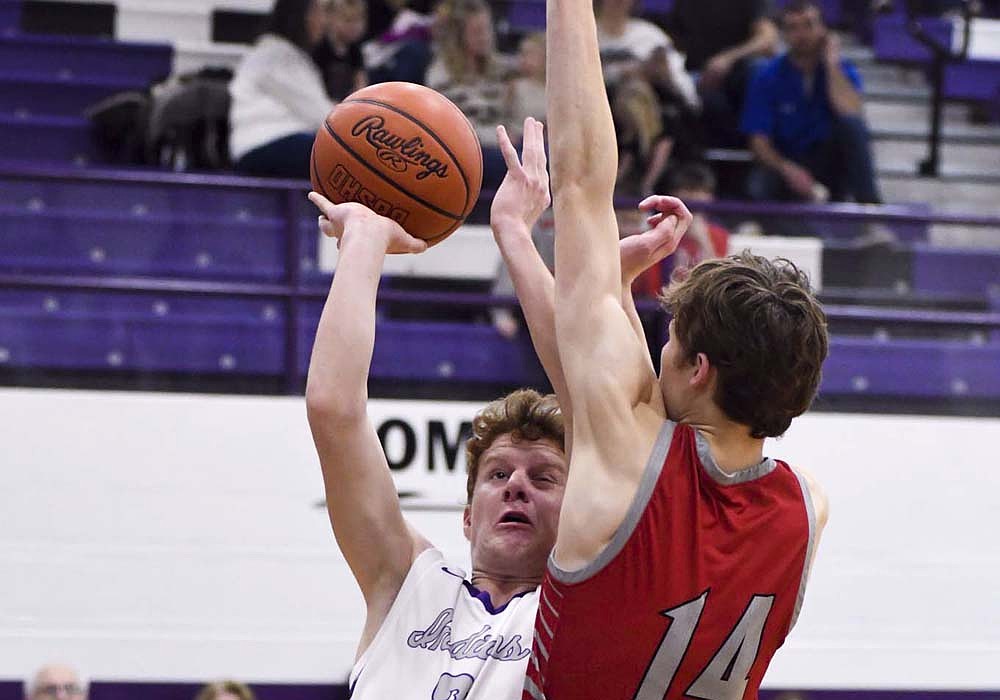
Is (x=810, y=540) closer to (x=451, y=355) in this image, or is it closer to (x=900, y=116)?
(x=451, y=355)

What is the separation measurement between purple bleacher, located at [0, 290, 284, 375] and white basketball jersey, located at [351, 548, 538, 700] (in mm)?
3883

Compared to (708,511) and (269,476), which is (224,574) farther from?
(708,511)

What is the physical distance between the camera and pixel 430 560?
242 cm

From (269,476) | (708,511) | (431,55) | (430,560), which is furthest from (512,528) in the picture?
(431,55)

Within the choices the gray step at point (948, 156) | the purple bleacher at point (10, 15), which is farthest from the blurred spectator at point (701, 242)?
the purple bleacher at point (10, 15)

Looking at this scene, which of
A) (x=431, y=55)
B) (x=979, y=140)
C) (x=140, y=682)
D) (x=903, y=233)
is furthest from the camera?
(x=979, y=140)

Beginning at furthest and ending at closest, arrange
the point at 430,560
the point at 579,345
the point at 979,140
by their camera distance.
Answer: the point at 979,140 → the point at 430,560 → the point at 579,345

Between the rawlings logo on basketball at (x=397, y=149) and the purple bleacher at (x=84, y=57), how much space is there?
250 inches

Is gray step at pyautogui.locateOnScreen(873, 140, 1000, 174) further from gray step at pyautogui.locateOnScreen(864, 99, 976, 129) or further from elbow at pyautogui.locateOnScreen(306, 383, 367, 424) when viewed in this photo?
elbow at pyautogui.locateOnScreen(306, 383, 367, 424)

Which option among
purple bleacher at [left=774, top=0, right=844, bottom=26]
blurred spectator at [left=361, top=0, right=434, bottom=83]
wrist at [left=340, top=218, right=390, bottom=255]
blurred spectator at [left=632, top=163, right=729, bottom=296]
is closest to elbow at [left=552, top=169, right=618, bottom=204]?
wrist at [left=340, top=218, right=390, bottom=255]

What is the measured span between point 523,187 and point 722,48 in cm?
647

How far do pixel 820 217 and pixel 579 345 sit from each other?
4.65m

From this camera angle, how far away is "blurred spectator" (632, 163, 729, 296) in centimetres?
627

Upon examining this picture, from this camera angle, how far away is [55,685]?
5715 millimetres
